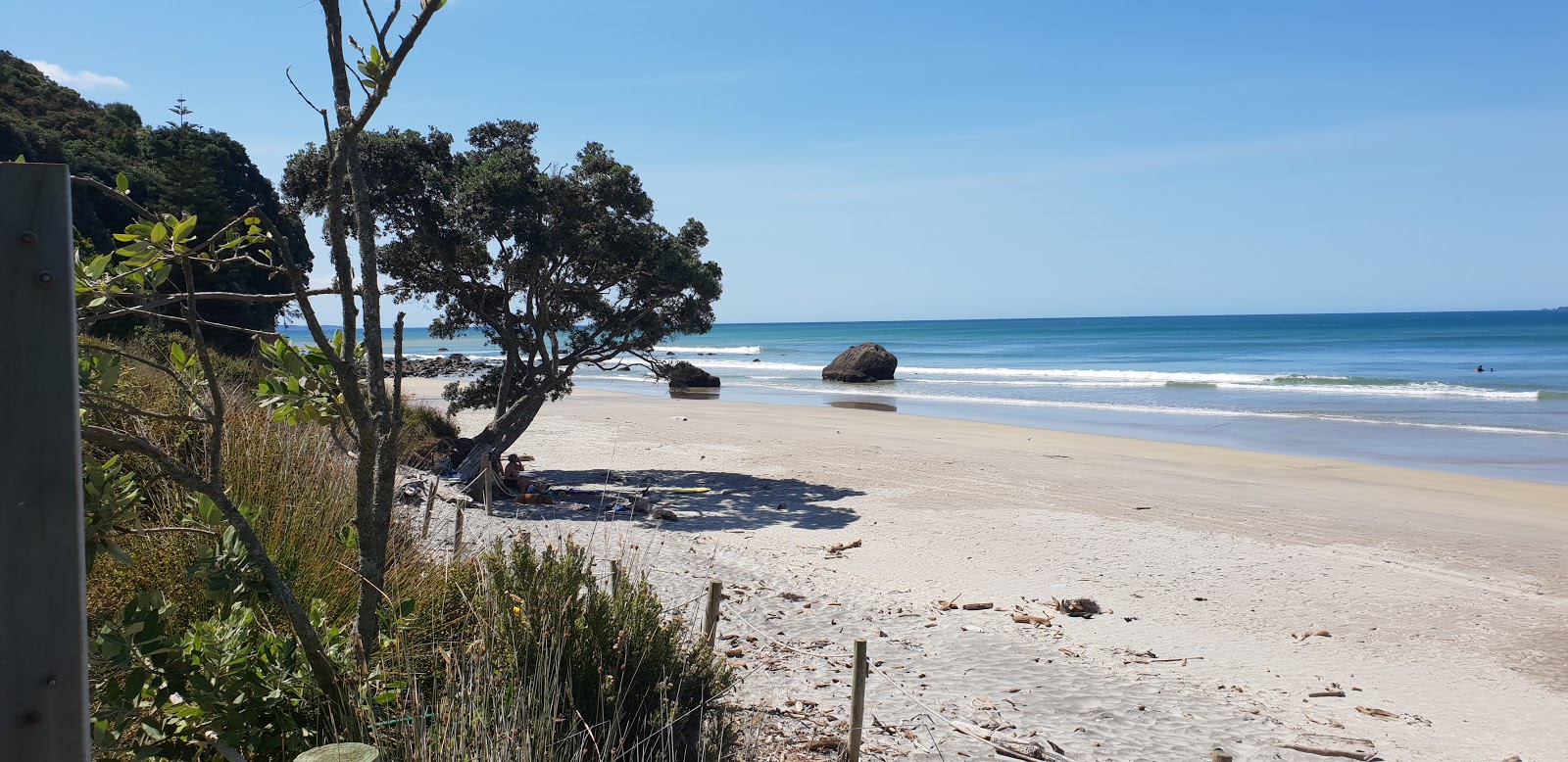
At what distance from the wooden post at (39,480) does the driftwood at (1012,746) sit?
12.9 feet

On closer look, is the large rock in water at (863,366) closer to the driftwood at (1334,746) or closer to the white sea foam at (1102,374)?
the white sea foam at (1102,374)

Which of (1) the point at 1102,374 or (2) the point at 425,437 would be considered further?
(1) the point at 1102,374

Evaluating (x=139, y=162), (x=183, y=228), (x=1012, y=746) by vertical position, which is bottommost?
(x=1012, y=746)

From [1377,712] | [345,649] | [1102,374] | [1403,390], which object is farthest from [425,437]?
[1102,374]

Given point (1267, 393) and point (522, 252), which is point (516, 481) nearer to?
point (522, 252)

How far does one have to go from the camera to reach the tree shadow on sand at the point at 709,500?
10938 millimetres

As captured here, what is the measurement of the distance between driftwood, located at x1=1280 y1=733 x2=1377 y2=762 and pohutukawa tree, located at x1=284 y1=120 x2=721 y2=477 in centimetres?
1010

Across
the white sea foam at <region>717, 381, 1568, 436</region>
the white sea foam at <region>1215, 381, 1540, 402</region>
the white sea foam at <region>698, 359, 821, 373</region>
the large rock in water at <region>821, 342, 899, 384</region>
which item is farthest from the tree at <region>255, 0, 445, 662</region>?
the white sea foam at <region>698, 359, 821, 373</region>

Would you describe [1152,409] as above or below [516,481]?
below

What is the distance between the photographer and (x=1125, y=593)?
8.30 metres

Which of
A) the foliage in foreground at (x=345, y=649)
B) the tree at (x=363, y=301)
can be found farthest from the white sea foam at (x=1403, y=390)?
the tree at (x=363, y=301)

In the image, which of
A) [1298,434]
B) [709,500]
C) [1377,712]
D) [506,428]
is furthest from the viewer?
[1298,434]

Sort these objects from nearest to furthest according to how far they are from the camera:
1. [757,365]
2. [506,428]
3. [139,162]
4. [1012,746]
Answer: [1012,746], [506,428], [139,162], [757,365]

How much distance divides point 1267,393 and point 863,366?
16.4m
